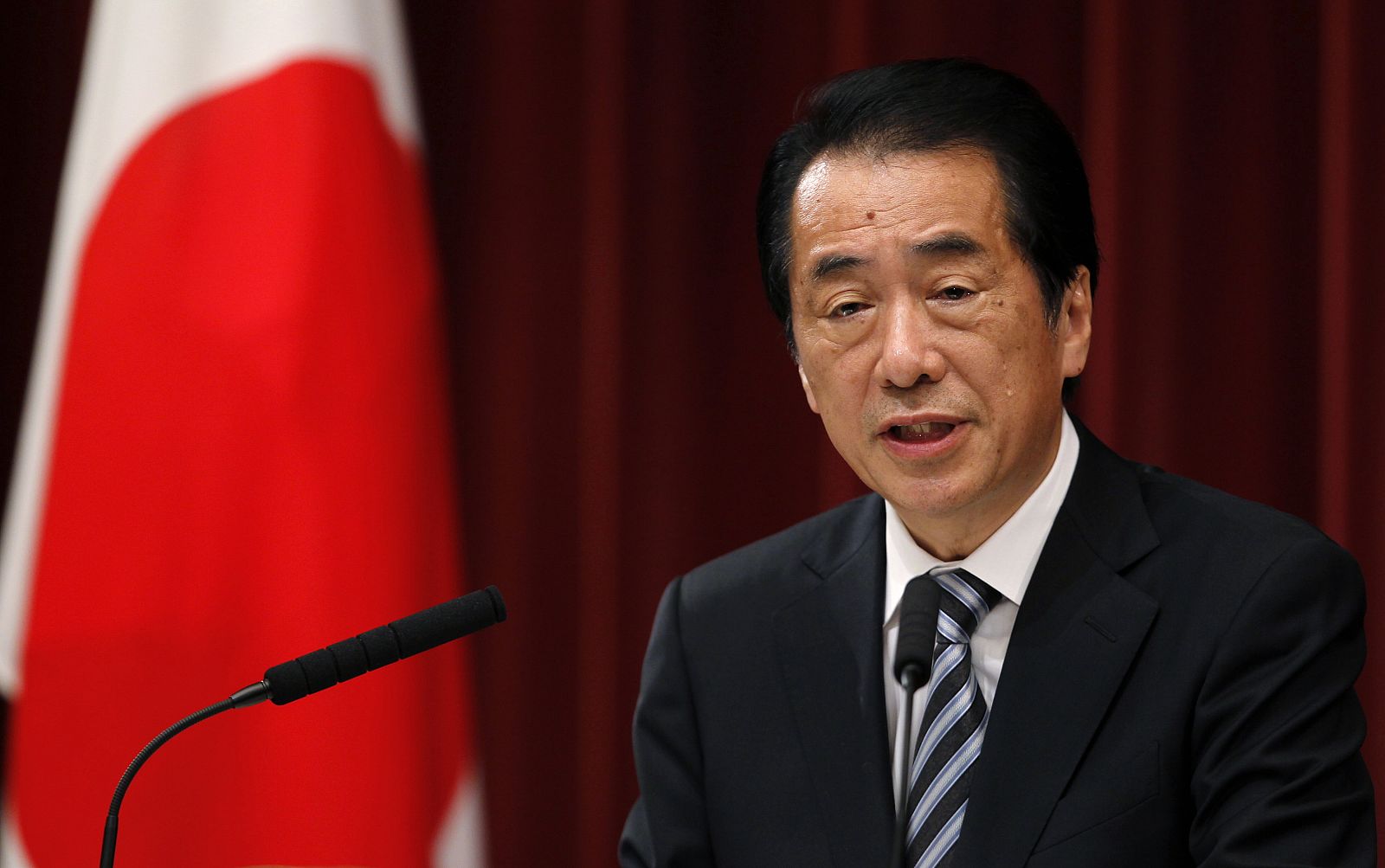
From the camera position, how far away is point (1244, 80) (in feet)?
7.04

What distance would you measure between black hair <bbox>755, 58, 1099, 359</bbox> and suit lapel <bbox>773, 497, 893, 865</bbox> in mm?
360

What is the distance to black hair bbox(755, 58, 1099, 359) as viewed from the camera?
1453 millimetres

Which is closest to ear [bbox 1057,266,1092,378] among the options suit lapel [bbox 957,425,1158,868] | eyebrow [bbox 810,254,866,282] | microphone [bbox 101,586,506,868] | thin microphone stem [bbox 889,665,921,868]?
suit lapel [bbox 957,425,1158,868]

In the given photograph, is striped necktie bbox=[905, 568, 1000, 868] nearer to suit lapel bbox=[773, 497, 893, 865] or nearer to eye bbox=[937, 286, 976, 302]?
suit lapel bbox=[773, 497, 893, 865]

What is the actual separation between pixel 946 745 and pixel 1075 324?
487 millimetres

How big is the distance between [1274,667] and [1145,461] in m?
0.90

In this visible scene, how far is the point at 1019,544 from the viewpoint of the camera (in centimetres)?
151

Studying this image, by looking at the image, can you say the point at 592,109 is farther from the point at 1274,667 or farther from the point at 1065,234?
the point at 1274,667

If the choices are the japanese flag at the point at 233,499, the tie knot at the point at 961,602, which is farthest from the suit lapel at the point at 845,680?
the japanese flag at the point at 233,499

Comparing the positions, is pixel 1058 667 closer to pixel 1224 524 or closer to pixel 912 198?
pixel 1224 524

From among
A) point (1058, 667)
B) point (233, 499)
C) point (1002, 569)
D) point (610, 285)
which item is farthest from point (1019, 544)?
point (233, 499)

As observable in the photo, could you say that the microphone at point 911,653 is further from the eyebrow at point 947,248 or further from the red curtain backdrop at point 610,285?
the red curtain backdrop at point 610,285

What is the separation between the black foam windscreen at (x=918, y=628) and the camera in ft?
3.41

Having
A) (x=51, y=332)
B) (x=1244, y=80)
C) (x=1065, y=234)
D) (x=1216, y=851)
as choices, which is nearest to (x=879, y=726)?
(x=1216, y=851)
